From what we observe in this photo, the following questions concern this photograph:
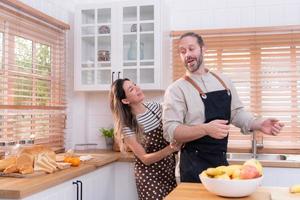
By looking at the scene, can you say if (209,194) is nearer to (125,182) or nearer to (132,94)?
(132,94)

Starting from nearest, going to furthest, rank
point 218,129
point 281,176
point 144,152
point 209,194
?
point 209,194, point 218,129, point 144,152, point 281,176

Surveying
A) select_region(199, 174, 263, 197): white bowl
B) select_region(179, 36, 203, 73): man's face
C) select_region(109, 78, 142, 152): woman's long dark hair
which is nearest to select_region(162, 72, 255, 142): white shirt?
select_region(179, 36, 203, 73): man's face

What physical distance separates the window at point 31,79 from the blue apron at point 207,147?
128 cm

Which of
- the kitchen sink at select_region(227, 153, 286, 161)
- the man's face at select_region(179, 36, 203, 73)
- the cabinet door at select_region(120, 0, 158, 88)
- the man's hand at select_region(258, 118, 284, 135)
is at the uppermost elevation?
the cabinet door at select_region(120, 0, 158, 88)

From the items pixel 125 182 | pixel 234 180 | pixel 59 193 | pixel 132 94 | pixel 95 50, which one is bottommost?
pixel 125 182

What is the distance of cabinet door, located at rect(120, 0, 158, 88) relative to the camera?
10.2ft

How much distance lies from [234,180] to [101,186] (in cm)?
152

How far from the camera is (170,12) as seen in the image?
3408 millimetres

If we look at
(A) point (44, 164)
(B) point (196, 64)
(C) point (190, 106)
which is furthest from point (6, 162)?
(B) point (196, 64)

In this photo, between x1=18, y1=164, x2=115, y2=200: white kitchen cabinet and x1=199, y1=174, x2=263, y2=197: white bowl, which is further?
x1=18, y1=164, x2=115, y2=200: white kitchen cabinet

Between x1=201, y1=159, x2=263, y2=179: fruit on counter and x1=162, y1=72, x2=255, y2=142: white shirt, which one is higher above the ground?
x1=162, y1=72, x2=255, y2=142: white shirt

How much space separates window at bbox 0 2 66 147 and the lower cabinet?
0.60 metres

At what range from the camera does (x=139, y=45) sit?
10.3 feet

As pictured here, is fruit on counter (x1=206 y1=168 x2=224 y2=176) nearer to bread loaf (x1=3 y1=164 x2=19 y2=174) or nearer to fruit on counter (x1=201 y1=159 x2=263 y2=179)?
fruit on counter (x1=201 y1=159 x2=263 y2=179)
